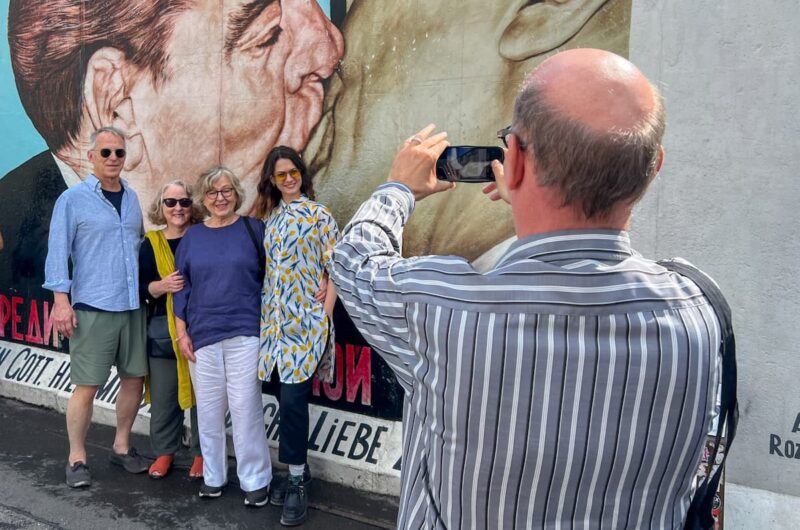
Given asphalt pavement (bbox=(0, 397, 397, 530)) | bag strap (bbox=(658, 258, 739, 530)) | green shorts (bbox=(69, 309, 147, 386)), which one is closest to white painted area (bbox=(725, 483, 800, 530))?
asphalt pavement (bbox=(0, 397, 397, 530))

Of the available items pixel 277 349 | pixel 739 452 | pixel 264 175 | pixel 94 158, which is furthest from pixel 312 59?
pixel 739 452

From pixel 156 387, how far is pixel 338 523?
152cm

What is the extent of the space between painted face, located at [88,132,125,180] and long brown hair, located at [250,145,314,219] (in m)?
0.97

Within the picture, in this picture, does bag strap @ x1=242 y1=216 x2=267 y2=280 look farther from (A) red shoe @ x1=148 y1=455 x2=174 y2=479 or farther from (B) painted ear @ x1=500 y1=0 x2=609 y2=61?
(B) painted ear @ x1=500 y1=0 x2=609 y2=61

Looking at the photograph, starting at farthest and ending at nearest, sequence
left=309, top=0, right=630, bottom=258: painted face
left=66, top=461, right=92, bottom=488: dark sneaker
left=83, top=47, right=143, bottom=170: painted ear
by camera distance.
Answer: left=83, top=47, right=143, bottom=170: painted ear, left=66, top=461, right=92, bottom=488: dark sneaker, left=309, top=0, right=630, bottom=258: painted face

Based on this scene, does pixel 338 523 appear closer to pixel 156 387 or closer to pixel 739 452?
pixel 156 387

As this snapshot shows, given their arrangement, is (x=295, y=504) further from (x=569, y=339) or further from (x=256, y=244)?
(x=569, y=339)

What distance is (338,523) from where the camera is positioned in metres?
3.78

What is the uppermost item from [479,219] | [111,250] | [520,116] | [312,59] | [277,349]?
[312,59]

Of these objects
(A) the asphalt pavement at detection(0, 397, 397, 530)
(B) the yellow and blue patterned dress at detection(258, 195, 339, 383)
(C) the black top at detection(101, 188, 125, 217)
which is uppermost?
(C) the black top at detection(101, 188, 125, 217)

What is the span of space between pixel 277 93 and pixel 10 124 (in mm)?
3200

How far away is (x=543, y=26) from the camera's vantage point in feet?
12.2

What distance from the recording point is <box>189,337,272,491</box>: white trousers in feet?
13.0

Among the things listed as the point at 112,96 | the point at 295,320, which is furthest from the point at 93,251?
the point at 112,96
